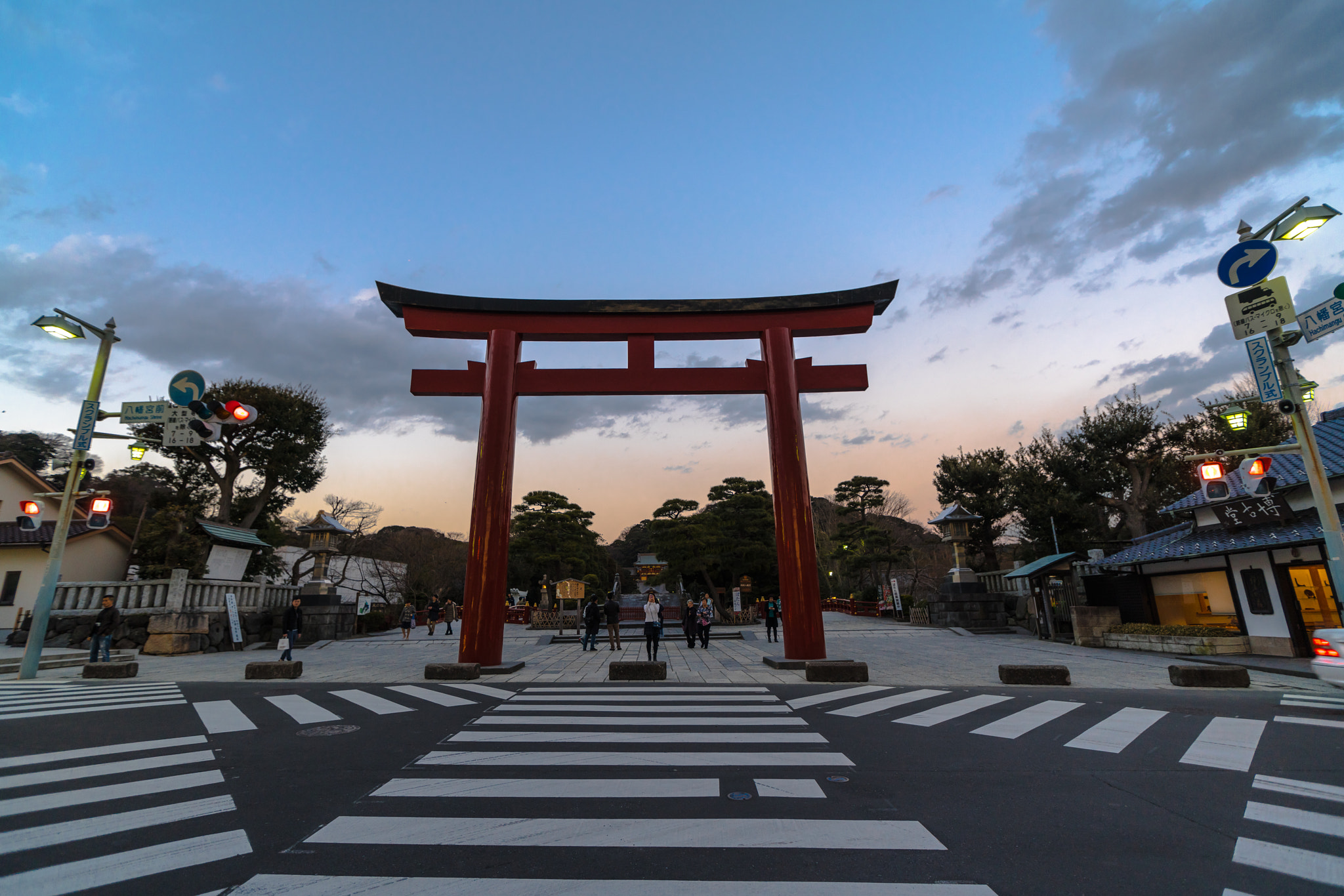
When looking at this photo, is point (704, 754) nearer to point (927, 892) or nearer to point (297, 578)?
point (927, 892)

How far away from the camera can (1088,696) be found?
878cm

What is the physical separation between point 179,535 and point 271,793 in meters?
24.4

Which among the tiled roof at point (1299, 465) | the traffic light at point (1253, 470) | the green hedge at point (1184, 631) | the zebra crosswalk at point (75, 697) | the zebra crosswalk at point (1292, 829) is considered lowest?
the zebra crosswalk at point (1292, 829)

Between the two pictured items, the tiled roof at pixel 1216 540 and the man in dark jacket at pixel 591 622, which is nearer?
the tiled roof at pixel 1216 540

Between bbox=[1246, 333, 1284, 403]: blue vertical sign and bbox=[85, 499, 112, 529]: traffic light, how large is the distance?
2134 cm

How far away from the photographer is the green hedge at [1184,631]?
45.6 ft

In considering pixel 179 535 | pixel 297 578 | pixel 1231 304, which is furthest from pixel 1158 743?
pixel 297 578

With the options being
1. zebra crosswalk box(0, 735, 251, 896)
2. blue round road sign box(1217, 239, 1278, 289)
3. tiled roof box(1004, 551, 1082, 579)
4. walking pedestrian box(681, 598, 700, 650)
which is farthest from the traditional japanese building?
zebra crosswalk box(0, 735, 251, 896)

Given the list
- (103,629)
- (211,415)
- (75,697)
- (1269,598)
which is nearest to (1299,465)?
(1269,598)

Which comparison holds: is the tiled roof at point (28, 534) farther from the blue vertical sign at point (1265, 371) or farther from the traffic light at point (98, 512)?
the blue vertical sign at point (1265, 371)

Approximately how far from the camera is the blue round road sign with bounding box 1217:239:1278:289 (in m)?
8.46

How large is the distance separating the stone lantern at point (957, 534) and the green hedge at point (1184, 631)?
6247 millimetres

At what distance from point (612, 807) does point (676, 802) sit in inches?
19.6

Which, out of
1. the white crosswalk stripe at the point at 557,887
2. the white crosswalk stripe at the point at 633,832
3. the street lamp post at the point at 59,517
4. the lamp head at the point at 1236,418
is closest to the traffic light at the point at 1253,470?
the lamp head at the point at 1236,418
